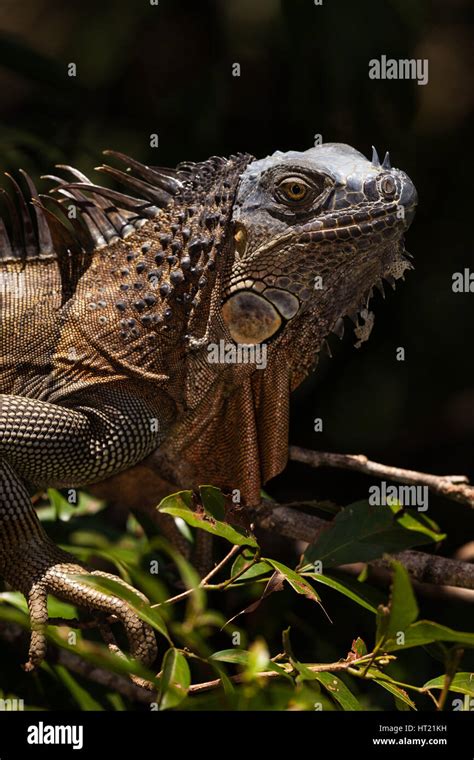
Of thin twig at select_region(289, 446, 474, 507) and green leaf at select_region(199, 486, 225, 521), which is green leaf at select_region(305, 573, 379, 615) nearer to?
green leaf at select_region(199, 486, 225, 521)

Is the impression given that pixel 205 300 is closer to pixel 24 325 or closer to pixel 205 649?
pixel 24 325

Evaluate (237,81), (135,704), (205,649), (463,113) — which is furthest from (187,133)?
(205,649)

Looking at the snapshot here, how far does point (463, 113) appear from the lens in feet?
17.5

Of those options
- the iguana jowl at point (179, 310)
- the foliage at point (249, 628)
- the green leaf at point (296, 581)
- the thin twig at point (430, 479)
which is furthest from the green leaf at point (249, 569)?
the thin twig at point (430, 479)

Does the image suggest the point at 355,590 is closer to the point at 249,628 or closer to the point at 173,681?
the point at 173,681

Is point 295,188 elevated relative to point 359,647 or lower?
elevated

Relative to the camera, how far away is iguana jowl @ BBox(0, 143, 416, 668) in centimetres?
287

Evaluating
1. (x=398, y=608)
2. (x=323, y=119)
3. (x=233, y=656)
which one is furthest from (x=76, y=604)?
(x=323, y=119)

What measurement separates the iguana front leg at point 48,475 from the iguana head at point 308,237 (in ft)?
1.75

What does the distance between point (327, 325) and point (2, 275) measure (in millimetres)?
1170

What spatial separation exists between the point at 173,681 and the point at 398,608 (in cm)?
54

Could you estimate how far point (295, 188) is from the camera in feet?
9.51

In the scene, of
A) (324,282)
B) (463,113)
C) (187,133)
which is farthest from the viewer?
(463,113)

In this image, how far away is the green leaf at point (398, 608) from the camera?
201cm
